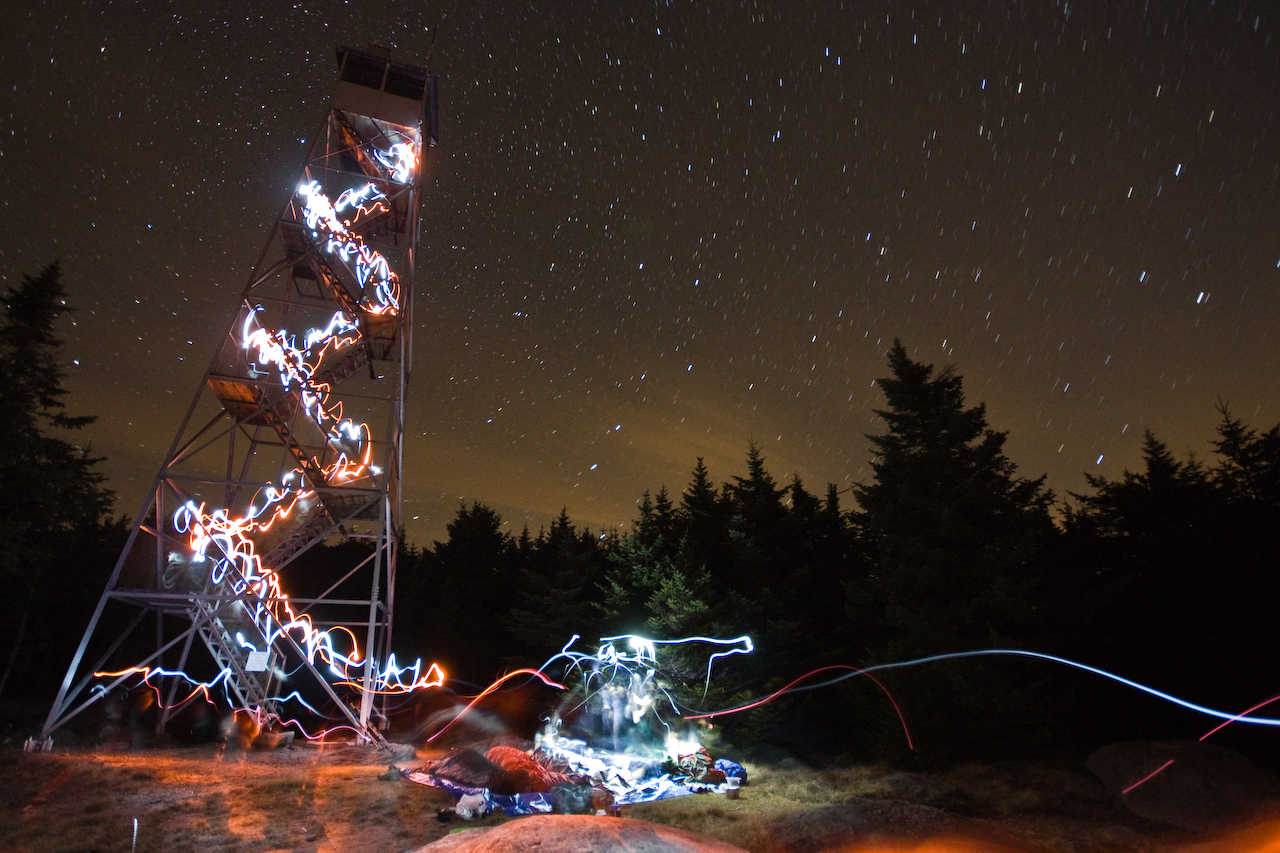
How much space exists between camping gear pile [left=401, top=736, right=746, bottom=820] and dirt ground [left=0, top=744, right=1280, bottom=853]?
0.53 metres

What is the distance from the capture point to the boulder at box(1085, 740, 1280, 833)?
1084 cm

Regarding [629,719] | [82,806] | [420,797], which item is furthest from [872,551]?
Result: [82,806]

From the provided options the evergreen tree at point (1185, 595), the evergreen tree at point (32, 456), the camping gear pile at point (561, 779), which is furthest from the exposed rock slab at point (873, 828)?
the evergreen tree at point (32, 456)

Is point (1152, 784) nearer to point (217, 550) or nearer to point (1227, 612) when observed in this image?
point (1227, 612)

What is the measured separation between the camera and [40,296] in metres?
21.4

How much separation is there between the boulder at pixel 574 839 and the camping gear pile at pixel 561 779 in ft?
14.1

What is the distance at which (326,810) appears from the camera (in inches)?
397

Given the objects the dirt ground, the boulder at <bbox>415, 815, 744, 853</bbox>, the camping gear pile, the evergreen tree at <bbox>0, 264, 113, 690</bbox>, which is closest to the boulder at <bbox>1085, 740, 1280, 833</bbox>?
the dirt ground

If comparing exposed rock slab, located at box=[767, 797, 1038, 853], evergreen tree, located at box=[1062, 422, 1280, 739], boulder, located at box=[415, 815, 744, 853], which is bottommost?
exposed rock slab, located at box=[767, 797, 1038, 853]

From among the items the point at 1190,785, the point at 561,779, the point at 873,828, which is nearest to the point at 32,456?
the point at 561,779

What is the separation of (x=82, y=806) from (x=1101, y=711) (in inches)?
969

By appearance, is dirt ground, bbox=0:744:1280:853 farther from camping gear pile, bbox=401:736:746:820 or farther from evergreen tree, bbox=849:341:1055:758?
evergreen tree, bbox=849:341:1055:758

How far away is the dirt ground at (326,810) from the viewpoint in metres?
8.49

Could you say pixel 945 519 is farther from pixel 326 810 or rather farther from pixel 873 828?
pixel 326 810
